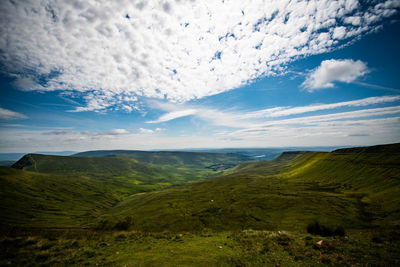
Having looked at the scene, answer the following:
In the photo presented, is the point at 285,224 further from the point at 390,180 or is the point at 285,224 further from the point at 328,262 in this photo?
the point at 390,180

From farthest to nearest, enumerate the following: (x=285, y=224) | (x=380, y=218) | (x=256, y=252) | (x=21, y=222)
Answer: (x=21, y=222) → (x=285, y=224) → (x=380, y=218) → (x=256, y=252)

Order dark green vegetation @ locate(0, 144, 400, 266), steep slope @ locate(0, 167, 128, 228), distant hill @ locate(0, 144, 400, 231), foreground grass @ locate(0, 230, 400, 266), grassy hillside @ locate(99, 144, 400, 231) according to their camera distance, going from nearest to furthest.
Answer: foreground grass @ locate(0, 230, 400, 266)
dark green vegetation @ locate(0, 144, 400, 266)
grassy hillside @ locate(99, 144, 400, 231)
distant hill @ locate(0, 144, 400, 231)
steep slope @ locate(0, 167, 128, 228)

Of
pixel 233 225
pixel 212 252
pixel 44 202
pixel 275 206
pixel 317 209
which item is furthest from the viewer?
pixel 44 202

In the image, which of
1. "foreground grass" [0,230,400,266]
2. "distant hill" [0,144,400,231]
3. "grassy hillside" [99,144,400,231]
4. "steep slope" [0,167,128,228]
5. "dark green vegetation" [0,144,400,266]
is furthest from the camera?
"steep slope" [0,167,128,228]

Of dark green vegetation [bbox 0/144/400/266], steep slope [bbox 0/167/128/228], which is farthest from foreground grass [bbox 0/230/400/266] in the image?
steep slope [bbox 0/167/128/228]

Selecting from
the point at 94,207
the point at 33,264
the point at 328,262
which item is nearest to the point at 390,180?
the point at 328,262

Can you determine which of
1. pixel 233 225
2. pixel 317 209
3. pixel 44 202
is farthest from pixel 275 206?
pixel 44 202

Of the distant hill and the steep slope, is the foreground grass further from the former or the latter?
the steep slope

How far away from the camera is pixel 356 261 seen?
48.2 feet

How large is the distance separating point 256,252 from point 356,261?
909 centimetres

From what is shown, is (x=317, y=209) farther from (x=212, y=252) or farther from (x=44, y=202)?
(x=44, y=202)

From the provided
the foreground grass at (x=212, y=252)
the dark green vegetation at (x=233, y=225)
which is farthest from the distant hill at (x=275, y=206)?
the foreground grass at (x=212, y=252)

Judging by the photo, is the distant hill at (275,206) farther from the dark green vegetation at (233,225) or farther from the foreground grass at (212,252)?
the foreground grass at (212,252)

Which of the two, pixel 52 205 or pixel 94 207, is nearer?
pixel 52 205
